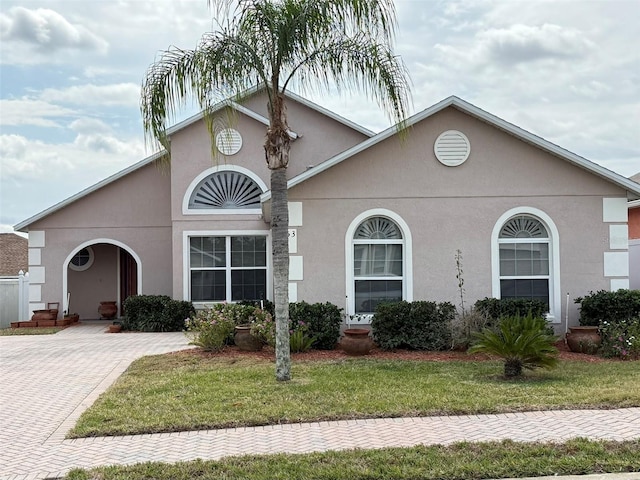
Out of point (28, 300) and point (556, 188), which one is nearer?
point (556, 188)

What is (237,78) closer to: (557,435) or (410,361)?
(410,361)

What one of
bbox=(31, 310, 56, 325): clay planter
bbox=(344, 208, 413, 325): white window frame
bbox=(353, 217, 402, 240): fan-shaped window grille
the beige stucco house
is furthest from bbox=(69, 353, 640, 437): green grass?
bbox=(31, 310, 56, 325): clay planter

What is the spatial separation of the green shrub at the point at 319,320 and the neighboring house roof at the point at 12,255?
24648mm

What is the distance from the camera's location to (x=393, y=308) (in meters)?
13.6

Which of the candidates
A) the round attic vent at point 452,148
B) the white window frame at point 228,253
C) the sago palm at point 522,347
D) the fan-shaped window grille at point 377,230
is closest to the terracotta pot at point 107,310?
the white window frame at point 228,253

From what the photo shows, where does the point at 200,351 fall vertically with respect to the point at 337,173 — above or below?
below

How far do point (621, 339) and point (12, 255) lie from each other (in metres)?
31.7

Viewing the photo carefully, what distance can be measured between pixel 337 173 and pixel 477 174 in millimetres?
2916

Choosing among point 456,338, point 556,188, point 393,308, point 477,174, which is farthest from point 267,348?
point 556,188

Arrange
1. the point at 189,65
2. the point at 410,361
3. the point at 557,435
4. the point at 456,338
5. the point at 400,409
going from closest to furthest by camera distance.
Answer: the point at 557,435
the point at 400,409
the point at 189,65
the point at 410,361
the point at 456,338

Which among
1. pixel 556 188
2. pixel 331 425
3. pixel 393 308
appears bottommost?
pixel 331 425

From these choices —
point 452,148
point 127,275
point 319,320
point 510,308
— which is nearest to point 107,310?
point 127,275

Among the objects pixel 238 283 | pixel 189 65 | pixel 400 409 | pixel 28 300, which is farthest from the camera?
pixel 28 300

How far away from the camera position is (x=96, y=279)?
23516 millimetres
